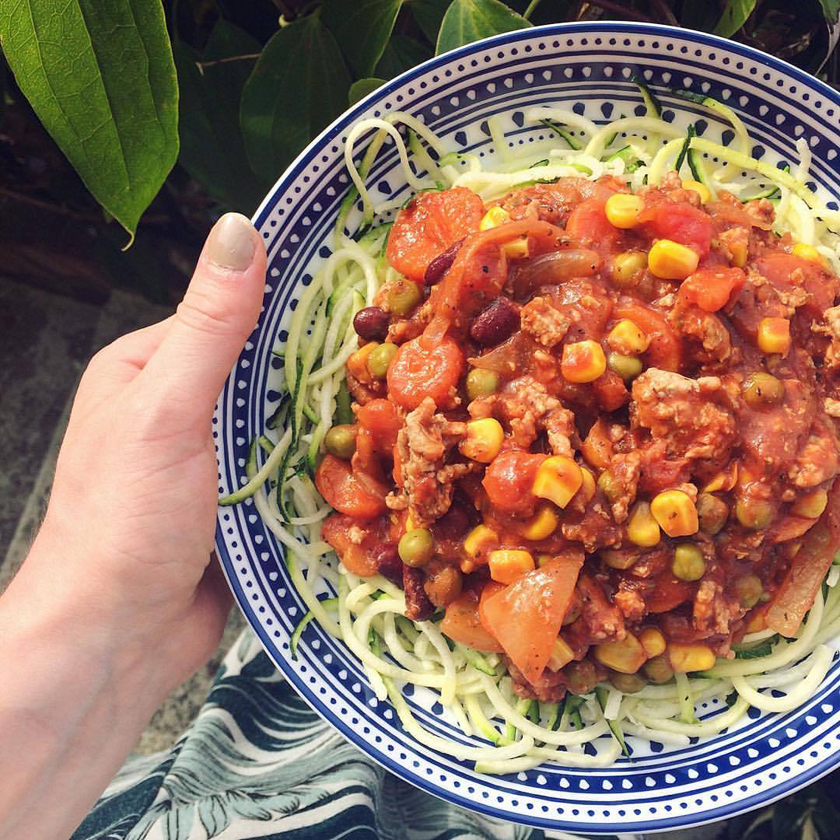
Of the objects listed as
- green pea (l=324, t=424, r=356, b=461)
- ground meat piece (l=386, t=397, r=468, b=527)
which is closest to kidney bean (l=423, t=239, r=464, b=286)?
ground meat piece (l=386, t=397, r=468, b=527)

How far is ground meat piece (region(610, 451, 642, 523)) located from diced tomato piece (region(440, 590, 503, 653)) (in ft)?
2.27

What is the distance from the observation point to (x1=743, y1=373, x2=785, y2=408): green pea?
10.1ft

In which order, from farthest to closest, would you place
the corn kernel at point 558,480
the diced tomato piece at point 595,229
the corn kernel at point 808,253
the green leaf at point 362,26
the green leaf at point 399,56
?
1. the green leaf at point 399,56
2. the green leaf at point 362,26
3. the corn kernel at point 808,253
4. the diced tomato piece at point 595,229
5. the corn kernel at point 558,480

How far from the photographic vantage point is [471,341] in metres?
3.27

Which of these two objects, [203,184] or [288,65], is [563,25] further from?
[203,184]

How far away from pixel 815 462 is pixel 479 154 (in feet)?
6.21

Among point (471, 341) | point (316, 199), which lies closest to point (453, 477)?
point (471, 341)

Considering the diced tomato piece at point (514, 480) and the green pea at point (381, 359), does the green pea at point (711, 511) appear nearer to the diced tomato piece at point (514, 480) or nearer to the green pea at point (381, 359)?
the diced tomato piece at point (514, 480)

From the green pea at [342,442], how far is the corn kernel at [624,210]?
137 cm

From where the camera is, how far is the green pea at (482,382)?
10.5ft

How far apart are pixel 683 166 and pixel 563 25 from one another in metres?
0.79

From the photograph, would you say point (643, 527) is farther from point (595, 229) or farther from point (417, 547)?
point (595, 229)

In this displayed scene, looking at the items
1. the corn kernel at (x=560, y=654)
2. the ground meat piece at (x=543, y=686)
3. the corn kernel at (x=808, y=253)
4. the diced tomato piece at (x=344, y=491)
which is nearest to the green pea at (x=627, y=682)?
the ground meat piece at (x=543, y=686)

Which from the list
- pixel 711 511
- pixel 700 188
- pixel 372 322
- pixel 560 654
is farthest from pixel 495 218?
pixel 560 654
